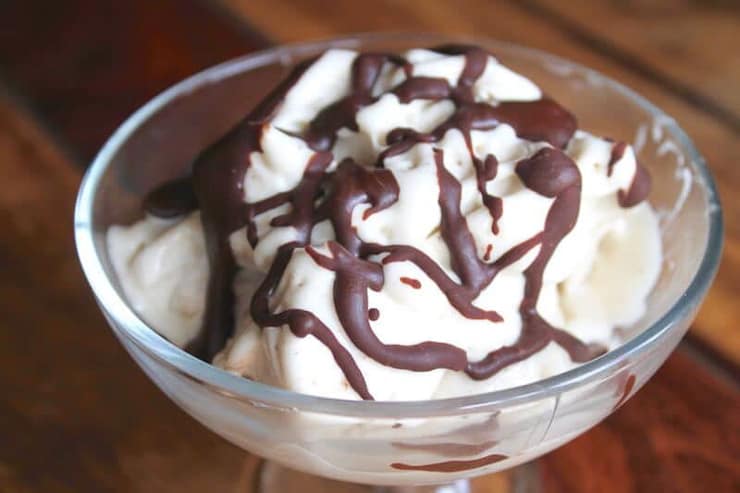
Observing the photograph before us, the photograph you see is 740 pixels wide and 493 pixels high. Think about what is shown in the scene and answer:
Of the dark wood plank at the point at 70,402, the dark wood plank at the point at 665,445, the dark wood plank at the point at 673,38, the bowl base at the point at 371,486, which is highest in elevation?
the dark wood plank at the point at 673,38

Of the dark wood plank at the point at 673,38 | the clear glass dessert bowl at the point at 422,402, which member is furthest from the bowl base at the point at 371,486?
the dark wood plank at the point at 673,38

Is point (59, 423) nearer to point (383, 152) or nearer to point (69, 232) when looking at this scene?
point (69, 232)

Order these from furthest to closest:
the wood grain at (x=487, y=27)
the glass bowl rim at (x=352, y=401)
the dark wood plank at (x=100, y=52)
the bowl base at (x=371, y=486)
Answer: the dark wood plank at (x=100, y=52)
the wood grain at (x=487, y=27)
the bowl base at (x=371, y=486)
the glass bowl rim at (x=352, y=401)

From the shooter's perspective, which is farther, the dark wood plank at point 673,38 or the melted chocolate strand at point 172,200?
the dark wood plank at point 673,38

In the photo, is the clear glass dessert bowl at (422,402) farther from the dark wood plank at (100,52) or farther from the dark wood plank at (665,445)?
the dark wood plank at (100,52)

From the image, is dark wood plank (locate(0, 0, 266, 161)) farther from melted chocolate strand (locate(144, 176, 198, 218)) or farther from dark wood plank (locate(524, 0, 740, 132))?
dark wood plank (locate(524, 0, 740, 132))

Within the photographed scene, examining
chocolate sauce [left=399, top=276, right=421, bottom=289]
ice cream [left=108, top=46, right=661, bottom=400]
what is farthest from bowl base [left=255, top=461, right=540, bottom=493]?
chocolate sauce [left=399, top=276, right=421, bottom=289]

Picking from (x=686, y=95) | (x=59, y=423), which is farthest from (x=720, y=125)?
(x=59, y=423)
